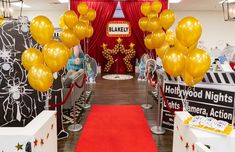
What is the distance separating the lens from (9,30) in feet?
11.1

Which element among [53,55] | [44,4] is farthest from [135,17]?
[53,55]

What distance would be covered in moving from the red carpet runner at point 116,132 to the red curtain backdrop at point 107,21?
5.31 metres

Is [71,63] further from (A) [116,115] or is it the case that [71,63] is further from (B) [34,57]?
(B) [34,57]

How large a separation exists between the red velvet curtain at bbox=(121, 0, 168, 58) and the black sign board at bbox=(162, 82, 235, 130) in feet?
21.0

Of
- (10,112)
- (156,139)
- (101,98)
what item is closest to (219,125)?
(156,139)

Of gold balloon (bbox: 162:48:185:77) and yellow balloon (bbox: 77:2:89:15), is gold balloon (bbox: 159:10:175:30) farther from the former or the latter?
yellow balloon (bbox: 77:2:89:15)

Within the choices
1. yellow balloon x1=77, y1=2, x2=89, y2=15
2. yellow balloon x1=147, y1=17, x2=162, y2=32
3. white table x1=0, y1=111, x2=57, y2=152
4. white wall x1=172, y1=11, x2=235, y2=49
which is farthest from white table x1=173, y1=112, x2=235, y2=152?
white wall x1=172, y1=11, x2=235, y2=49

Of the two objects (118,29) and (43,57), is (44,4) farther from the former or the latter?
(43,57)

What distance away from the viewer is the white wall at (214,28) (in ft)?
41.5

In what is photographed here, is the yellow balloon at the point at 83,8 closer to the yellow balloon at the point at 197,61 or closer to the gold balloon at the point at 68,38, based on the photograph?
the gold balloon at the point at 68,38

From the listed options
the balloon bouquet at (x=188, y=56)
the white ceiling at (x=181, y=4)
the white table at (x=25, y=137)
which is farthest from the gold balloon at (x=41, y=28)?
the white ceiling at (x=181, y=4)

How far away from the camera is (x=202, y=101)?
3783mm

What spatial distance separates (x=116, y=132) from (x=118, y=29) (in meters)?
7.18

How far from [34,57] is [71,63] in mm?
4857
